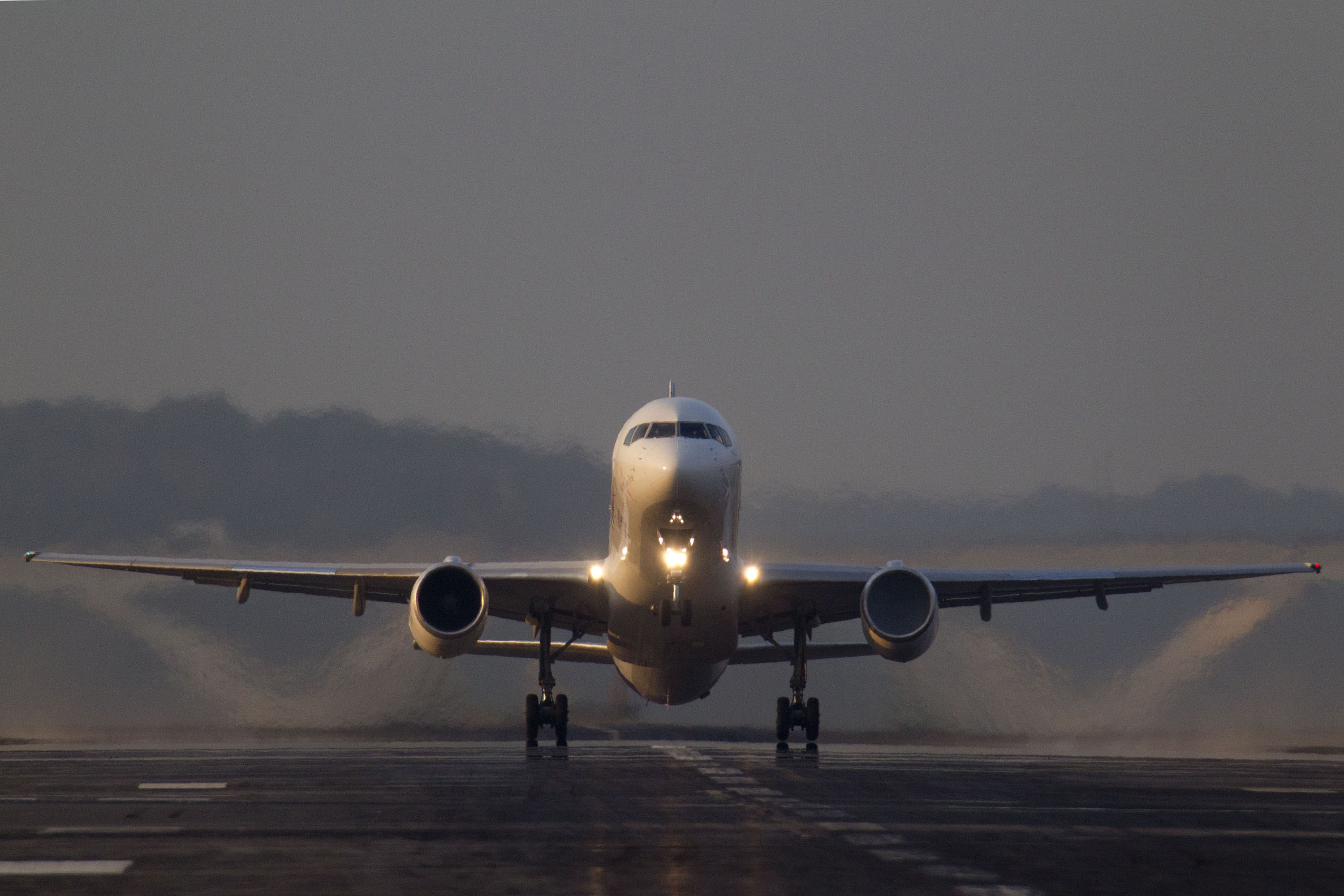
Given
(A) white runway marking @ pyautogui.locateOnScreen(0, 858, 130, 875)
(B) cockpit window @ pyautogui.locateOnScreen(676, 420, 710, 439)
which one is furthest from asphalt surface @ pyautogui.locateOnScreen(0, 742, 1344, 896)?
(B) cockpit window @ pyautogui.locateOnScreen(676, 420, 710, 439)

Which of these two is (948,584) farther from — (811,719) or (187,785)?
(187,785)

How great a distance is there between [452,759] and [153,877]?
18.1 meters

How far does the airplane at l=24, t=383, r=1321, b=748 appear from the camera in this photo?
27.0 metres

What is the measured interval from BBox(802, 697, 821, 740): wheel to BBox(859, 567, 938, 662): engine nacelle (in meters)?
4.97

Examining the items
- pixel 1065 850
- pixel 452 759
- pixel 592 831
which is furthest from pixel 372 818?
pixel 452 759

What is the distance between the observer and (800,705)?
32.2 meters

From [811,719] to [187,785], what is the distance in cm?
1725

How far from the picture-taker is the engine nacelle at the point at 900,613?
2750 centimetres

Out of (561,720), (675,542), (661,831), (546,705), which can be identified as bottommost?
(661,831)

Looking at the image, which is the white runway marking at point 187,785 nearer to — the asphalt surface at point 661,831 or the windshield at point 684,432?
the asphalt surface at point 661,831

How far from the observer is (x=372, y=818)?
1355 cm

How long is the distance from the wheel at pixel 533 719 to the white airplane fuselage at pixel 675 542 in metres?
2.52

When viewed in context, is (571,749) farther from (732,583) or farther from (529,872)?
(529,872)

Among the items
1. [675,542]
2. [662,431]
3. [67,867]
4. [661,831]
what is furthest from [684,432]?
[67,867]
